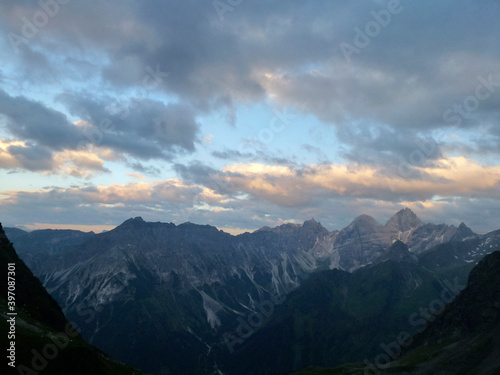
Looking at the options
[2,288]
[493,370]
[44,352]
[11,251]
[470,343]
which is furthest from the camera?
[470,343]

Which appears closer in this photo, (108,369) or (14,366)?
(14,366)

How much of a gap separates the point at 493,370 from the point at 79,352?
15892 centimetres

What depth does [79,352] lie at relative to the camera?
286 feet

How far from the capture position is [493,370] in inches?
5763

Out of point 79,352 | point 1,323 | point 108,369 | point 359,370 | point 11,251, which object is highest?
point 11,251

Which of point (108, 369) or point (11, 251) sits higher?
point (11, 251)

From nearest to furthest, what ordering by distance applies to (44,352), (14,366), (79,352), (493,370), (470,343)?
1. (14,366)
2. (44,352)
3. (79,352)
4. (493,370)
5. (470,343)

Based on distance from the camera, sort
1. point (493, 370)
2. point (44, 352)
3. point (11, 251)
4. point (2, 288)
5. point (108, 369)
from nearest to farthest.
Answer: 1. point (44, 352)
2. point (108, 369)
3. point (2, 288)
4. point (493, 370)
5. point (11, 251)

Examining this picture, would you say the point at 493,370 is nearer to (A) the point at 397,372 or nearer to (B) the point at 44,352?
(A) the point at 397,372

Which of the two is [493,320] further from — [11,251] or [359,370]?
[11,251]

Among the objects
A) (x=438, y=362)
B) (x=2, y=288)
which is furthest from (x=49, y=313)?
(x=438, y=362)

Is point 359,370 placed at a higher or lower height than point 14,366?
lower

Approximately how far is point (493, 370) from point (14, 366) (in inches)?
6745

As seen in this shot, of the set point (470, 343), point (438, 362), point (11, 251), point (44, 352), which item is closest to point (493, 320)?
point (470, 343)
